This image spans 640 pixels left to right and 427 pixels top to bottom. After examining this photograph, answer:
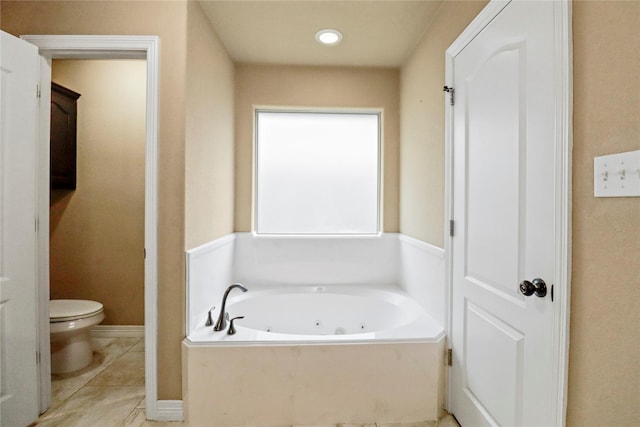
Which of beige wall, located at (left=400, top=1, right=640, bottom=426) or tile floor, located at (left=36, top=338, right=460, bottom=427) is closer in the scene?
beige wall, located at (left=400, top=1, right=640, bottom=426)

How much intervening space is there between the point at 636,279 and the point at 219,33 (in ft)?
8.50

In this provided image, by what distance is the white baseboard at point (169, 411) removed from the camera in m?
1.73

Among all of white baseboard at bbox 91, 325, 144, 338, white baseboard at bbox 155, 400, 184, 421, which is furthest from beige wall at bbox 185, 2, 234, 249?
white baseboard at bbox 91, 325, 144, 338

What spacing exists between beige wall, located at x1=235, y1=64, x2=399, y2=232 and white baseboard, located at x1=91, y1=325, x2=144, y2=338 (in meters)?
1.32

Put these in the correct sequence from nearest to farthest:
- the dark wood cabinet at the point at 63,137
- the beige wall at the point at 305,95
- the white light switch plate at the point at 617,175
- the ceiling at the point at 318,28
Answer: the white light switch plate at the point at 617,175 < the ceiling at the point at 318,28 < the dark wood cabinet at the point at 63,137 < the beige wall at the point at 305,95

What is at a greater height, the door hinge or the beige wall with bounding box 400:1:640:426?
the door hinge

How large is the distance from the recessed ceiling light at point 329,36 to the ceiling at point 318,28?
39 mm

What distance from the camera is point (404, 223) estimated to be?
269cm

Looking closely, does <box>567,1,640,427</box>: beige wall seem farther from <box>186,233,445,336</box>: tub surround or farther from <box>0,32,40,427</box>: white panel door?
<box>0,32,40,427</box>: white panel door

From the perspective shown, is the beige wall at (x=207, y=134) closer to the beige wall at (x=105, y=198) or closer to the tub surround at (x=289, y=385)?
the tub surround at (x=289, y=385)

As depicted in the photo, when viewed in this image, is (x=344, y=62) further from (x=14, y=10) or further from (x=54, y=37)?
(x=14, y=10)

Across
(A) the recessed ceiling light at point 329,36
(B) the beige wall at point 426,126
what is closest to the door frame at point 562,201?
(B) the beige wall at point 426,126

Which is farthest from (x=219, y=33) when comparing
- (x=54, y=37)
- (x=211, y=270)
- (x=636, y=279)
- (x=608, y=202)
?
(x=636, y=279)

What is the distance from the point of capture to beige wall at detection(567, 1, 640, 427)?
0.81 metres
